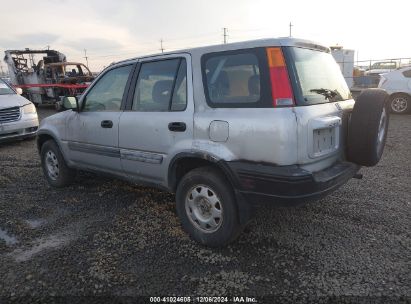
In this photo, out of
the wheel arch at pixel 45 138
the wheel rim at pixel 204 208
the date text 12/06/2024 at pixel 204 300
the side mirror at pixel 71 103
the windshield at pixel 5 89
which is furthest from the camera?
the windshield at pixel 5 89

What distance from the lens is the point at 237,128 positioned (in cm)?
281

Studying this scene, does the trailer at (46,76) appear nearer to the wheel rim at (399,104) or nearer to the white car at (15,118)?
the white car at (15,118)

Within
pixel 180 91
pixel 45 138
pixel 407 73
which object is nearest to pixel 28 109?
pixel 45 138

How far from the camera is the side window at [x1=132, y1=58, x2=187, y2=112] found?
3336 mm

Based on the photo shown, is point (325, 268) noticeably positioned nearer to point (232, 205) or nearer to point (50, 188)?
point (232, 205)

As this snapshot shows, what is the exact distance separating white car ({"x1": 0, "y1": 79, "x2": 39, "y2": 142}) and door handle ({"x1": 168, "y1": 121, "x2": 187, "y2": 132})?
20.6ft

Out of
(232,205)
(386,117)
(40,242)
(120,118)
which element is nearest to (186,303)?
(232,205)

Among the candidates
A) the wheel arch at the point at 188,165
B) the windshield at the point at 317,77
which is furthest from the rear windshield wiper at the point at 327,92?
the wheel arch at the point at 188,165

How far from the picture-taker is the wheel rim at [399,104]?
1090 centimetres

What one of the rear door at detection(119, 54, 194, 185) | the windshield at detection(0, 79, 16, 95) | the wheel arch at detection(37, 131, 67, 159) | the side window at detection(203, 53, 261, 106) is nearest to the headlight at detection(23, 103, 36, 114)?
the windshield at detection(0, 79, 16, 95)

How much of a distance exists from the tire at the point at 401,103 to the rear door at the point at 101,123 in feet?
32.6

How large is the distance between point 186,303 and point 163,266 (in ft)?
1.75

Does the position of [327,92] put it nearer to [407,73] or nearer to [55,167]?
[55,167]

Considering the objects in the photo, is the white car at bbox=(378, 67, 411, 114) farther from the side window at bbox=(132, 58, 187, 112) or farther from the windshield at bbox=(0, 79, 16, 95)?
the windshield at bbox=(0, 79, 16, 95)
